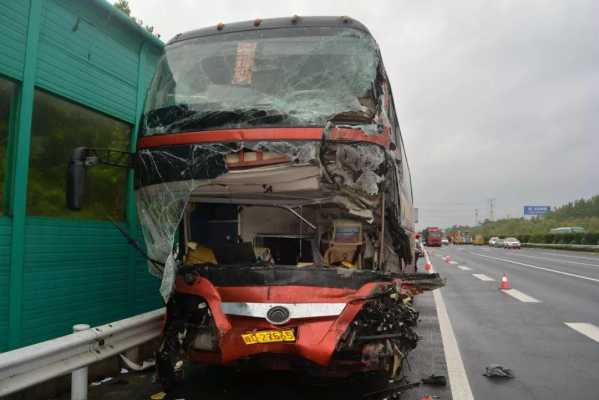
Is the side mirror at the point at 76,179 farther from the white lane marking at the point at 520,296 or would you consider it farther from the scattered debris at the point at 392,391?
the white lane marking at the point at 520,296

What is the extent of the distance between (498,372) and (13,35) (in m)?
5.96

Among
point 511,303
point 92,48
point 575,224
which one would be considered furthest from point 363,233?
point 575,224

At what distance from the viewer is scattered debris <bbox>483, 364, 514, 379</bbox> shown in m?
5.43

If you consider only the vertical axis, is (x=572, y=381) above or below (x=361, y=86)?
below

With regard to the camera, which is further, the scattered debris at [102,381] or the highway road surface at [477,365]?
the scattered debris at [102,381]

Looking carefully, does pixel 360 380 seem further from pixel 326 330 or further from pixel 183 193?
pixel 183 193

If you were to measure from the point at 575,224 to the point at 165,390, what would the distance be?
284 feet

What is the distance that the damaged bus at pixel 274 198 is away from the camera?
4.20 meters

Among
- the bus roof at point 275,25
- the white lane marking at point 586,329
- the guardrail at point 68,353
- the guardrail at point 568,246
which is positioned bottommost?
the white lane marking at point 586,329

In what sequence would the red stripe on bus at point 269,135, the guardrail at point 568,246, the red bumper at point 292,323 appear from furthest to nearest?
the guardrail at point 568,246 → the red stripe on bus at point 269,135 → the red bumper at point 292,323

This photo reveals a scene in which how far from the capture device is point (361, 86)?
186 inches

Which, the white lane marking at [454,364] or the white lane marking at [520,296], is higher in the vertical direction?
the white lane marking at [520,296]

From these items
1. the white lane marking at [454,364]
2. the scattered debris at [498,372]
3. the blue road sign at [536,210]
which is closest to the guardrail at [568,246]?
the blue road sign at [536,210]

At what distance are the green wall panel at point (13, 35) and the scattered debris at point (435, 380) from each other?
5.04 meters
